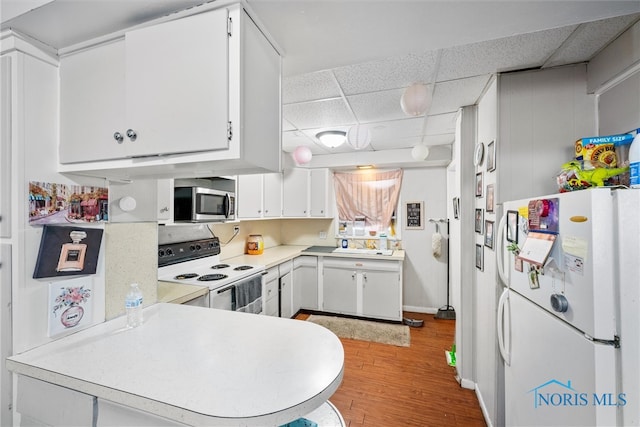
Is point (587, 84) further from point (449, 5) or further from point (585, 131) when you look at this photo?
point (449, 5)

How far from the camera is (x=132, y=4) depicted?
2.57ft

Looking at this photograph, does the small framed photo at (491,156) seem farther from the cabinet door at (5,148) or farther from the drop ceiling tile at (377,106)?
the cabinet door at (5,148)

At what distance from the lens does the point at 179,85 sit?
2.63ft

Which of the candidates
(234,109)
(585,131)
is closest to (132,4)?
(234,109)

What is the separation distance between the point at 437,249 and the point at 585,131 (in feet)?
7.67

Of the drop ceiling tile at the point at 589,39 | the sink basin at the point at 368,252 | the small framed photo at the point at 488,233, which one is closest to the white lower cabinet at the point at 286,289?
the sink basin at the point at 368,252

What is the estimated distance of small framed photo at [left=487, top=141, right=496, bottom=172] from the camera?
1688 millimetres

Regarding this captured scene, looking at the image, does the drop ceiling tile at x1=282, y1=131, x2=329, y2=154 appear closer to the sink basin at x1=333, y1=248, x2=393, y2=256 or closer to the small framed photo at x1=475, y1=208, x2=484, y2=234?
the sink basin at x1=333, y1=248, x2=393, y2=256

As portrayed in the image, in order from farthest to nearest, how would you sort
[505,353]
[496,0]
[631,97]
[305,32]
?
[505,353] < [631,97] < [305,32] < [496,0]

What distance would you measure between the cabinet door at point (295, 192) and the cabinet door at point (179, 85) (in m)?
2.95

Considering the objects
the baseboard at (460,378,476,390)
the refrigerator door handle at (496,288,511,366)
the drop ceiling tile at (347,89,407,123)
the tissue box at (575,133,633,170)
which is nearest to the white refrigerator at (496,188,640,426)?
the refrigerator door handle at (496,288,511,366)

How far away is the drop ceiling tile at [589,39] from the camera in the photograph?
1.17 m

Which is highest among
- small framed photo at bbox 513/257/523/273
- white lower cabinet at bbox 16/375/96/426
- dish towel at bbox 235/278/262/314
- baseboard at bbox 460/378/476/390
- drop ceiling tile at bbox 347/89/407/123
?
drop ceiling tile at bbox 347/89/407/123

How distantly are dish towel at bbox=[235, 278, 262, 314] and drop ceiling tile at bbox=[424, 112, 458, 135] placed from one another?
2.31 meters
